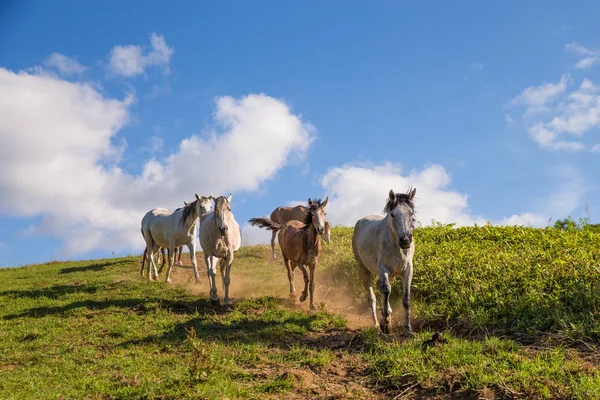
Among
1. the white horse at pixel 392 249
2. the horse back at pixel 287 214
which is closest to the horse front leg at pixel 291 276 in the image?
the white horse at pixel 392 249

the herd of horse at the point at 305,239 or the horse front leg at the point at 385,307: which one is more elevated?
the herd of horse at the point at 305,239

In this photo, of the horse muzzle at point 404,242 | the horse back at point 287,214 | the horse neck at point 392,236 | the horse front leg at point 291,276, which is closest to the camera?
the horse muzzle at point 404,242

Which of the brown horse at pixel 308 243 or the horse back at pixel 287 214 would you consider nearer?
the brown horse at pixel 308 243

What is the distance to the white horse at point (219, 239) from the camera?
1245 cm

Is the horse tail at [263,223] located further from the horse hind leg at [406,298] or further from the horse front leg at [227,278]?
the horse hind leg at [406,298]

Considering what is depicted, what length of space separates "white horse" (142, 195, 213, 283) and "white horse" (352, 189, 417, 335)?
7032 millimetres

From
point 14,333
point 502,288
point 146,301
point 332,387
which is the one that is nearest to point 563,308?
point 502,288

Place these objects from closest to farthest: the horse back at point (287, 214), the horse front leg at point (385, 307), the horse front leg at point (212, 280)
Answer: the horse front leg at point (385, 307)
the horse front leg at point (212, 280)
the horse back at point (287, 214)

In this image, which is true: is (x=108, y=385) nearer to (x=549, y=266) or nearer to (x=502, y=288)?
(x=502, y=288)

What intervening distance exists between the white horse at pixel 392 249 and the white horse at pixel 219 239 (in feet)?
13.2

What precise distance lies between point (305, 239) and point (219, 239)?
2.41m

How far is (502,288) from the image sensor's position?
10172mm

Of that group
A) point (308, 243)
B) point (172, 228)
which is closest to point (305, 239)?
point (308, 243)

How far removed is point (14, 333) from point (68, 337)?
5.19 ft
